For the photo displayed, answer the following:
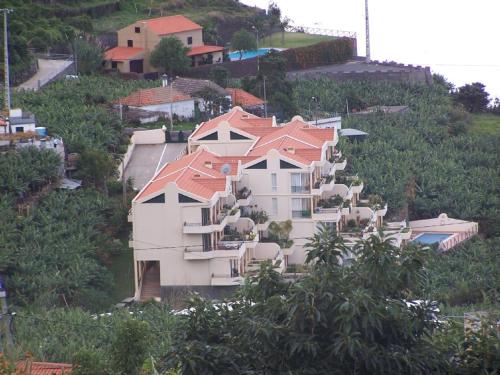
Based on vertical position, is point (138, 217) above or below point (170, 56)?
below

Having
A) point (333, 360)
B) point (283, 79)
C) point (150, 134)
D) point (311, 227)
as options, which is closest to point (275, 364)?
point (333, 360)

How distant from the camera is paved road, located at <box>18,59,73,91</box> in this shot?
31.5 metres

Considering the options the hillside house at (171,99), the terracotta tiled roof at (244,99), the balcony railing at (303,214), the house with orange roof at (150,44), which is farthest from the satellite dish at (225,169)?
the house with orange roof at (150,44)

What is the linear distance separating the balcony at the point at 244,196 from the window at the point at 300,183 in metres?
0.67

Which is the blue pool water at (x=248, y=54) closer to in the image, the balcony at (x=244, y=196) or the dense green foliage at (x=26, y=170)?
the dense green foliage at (x=26, y=170)

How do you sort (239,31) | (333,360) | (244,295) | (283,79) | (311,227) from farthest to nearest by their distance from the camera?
1. (239,31)
2. (283,79)
3. (311,227)
4. (244,295)
5. (333,360)

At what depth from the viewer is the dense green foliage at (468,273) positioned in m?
21.7

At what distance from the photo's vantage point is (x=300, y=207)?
2420 cm

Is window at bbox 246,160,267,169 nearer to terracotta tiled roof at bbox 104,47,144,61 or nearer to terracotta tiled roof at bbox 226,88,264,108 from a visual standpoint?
terracotta tiled roof at bbox 226,88,264,108

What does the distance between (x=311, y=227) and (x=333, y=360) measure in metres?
13.2

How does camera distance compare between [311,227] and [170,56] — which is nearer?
[311,227]

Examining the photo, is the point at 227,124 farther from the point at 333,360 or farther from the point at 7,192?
the point at 333,360

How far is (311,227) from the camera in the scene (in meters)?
24.1

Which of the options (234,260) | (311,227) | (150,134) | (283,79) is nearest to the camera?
(234,260)
